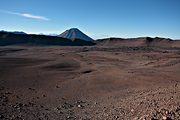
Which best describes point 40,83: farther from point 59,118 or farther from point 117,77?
point 59,118

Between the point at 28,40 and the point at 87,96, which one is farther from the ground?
the point at 28,40

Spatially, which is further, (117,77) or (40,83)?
(117,77)

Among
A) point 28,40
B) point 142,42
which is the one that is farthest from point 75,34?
point 28,40

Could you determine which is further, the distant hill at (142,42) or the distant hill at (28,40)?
the distant hill at (142,42)

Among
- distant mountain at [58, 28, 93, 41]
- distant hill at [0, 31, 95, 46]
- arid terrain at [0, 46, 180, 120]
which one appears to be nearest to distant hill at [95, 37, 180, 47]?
distant hill at [0, 31, 95, 46]

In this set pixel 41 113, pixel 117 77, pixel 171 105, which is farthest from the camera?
pixel 117 77

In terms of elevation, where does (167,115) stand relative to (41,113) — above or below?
above

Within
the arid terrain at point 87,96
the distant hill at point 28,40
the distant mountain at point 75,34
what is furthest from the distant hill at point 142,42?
the arid terrain at point 87,96

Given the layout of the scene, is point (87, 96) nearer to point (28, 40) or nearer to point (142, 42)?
point (28, 40)

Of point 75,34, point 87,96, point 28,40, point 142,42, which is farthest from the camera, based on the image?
point 75,34

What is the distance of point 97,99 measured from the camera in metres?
14.5

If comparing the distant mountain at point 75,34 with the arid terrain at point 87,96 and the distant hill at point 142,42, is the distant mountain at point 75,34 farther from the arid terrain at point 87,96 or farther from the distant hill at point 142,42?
the arid terrain at point 87,96

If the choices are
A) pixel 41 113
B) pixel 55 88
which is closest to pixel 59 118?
pixel 41 113

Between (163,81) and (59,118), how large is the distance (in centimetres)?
901
